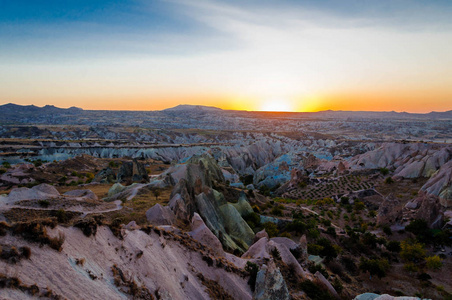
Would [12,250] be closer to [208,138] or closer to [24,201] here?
[24,201]

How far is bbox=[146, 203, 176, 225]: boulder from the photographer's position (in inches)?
669

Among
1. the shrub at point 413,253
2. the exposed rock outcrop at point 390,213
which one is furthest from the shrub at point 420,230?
the shrub at point 413,253

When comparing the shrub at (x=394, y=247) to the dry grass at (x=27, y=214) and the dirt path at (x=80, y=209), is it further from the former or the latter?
the dry grass at (x=27, y=214)

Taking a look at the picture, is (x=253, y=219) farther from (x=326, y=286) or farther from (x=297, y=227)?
(x=326, y=286)

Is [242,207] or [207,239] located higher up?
[207,239]

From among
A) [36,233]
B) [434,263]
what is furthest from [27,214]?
[434,263]

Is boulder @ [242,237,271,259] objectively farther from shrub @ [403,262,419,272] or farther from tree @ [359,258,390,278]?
shrub @ [403,262,419,272]

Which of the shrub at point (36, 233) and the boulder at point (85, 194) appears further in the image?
the boulder at point (85, 194)

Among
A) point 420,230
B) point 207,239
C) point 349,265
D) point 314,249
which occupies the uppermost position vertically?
point 207,239

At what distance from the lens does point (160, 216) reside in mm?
17266

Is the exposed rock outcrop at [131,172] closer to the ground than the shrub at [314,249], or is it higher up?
higher up

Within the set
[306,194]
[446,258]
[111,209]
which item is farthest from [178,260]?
[306,194]

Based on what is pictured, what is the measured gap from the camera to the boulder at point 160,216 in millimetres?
17000

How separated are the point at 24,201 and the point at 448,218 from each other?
44.4 meters
